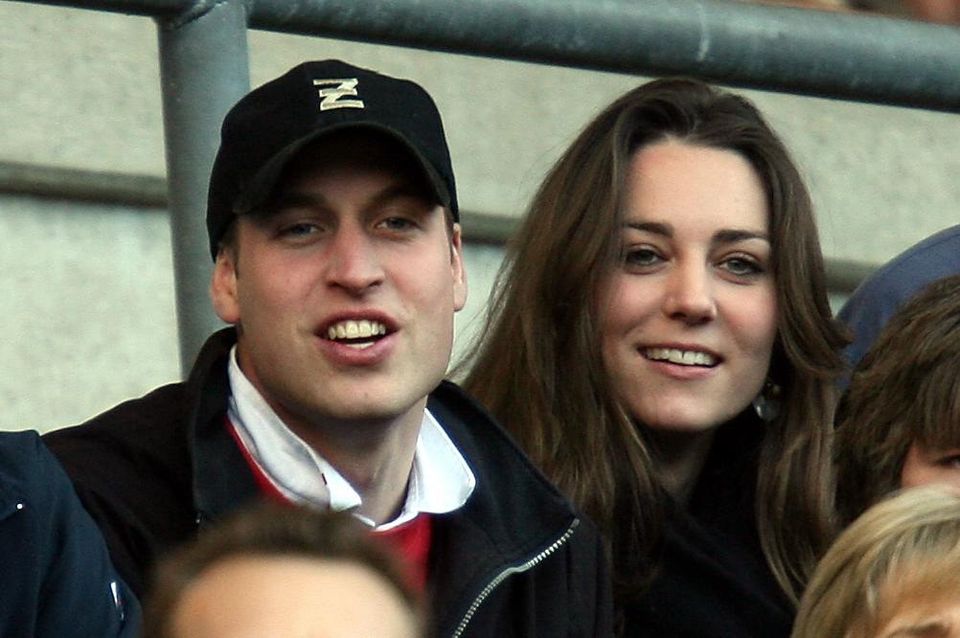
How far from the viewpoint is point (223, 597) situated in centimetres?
214

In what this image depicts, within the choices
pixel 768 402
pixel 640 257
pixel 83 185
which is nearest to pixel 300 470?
pixel 640 257

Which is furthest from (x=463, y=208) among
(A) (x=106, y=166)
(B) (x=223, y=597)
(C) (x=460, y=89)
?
(B) (x=223, y=597)

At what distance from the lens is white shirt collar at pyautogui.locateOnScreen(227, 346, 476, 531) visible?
3.24m

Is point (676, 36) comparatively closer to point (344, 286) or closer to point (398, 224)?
point (398, 224)

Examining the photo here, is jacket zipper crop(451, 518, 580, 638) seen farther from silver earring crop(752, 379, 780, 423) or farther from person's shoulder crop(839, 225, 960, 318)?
person's shoulder crop(839, 225, 960, 318)

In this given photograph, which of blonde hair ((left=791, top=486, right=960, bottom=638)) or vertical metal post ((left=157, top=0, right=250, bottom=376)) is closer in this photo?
blonde hair ((left=791, top=486, right=960, bottom=638))

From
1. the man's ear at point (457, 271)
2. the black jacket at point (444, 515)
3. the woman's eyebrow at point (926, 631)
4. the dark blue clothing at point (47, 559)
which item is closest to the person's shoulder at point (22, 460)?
the dark blue clothing at point (47, 559)

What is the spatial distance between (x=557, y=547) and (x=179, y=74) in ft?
2.48

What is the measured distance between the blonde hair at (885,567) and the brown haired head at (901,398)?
597 mm

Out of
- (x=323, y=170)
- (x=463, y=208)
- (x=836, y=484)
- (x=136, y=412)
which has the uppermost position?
(x=323, y=170)

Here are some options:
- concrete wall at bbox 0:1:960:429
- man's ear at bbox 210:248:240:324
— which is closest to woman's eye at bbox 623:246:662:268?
man's ear at bbox 210:248:240:324

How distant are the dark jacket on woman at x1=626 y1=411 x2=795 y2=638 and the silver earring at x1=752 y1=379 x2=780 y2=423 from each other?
69 mm

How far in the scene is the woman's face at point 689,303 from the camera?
381cm

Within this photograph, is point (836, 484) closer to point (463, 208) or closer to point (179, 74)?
point (179, 74)
